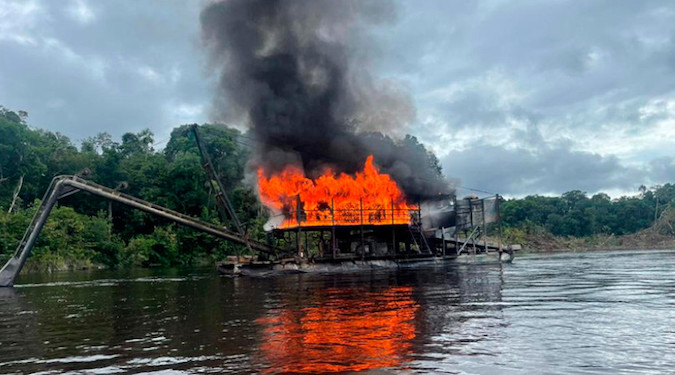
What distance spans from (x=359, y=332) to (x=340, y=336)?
0.75 m

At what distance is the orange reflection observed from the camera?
11219 mm

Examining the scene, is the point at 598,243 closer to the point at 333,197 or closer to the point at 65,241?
the point at 333,197

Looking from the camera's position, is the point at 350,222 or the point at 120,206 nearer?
the point at 350,222

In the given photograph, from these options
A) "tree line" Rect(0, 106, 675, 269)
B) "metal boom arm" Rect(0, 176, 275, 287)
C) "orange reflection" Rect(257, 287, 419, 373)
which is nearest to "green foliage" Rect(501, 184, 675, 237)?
"tree line" Rect(0, 106, 675, 269)

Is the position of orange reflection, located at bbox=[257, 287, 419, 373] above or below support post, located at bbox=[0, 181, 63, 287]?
below

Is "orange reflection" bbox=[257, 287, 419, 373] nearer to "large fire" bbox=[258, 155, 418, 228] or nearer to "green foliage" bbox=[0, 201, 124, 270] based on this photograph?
"large fire" bbox=[258, 155, 418, 228]

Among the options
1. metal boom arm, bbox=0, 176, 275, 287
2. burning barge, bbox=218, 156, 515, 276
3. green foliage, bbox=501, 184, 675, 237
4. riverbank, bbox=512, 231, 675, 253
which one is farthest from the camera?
green foliage, bbox=501, 184, 675, 237

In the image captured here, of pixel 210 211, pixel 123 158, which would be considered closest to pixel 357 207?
pixel 210 211

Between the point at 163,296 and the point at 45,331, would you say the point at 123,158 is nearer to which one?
the point at 163,296

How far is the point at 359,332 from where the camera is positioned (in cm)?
1480

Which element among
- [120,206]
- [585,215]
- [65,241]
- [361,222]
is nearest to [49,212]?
[361,222]

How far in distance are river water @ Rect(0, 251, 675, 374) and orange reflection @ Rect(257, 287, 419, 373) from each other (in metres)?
0.04

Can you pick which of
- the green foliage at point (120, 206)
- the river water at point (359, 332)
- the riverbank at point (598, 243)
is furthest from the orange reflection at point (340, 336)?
the riverbank at point (598, 243)

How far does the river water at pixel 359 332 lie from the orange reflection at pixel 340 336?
38 mm
